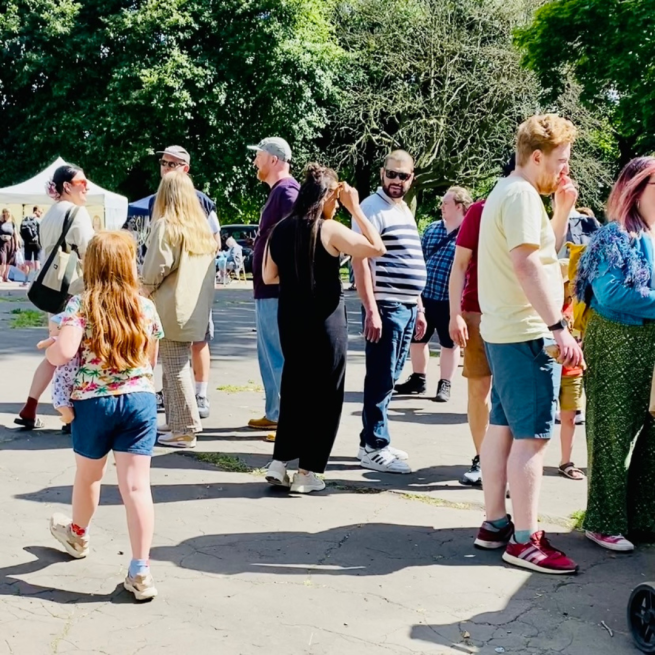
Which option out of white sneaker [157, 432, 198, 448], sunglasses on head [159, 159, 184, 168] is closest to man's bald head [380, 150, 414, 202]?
sunglasses on head [159, 159, 184, 168]

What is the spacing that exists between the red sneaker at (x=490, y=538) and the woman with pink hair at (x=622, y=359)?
1.41 feet

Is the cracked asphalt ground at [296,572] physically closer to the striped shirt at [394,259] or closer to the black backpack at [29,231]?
the striped shirt at [394,259]

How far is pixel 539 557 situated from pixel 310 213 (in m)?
2.17

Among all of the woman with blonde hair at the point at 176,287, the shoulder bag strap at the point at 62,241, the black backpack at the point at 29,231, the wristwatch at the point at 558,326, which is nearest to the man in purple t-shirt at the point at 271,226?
the woman with blonde hair at the point at 176,287

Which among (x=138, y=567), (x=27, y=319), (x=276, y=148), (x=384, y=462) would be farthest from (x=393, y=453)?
(x=27, y=319)

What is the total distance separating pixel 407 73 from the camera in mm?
28109

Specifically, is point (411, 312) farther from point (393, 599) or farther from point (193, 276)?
point (393, 599)

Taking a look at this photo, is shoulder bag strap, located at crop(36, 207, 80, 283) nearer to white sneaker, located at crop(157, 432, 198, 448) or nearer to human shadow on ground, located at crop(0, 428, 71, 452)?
human shadow on ground, located at crop(0, 428, 71, 452)

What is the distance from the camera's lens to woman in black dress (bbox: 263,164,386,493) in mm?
4938

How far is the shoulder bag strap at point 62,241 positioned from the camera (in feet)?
20.0

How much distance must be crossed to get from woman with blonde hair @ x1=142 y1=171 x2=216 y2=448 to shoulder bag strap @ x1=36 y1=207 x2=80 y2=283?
542mm

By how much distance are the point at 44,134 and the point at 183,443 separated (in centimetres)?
2394

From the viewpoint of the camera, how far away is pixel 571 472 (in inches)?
222

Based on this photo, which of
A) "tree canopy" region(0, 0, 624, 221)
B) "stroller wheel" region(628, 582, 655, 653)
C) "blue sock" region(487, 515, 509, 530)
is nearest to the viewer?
"stroller wheel" region(628, 582, 655, 653)
